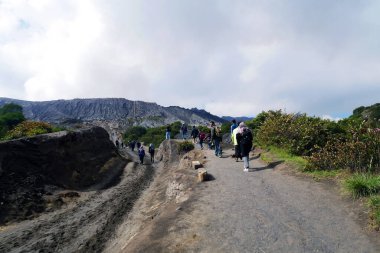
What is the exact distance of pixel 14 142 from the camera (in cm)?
2247

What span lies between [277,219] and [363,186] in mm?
2633

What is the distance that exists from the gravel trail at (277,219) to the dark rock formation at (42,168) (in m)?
9.94

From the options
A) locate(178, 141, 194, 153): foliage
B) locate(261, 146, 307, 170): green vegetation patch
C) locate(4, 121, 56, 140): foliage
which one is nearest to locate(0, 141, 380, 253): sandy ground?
locate(261, 146, 307, 170): green vegetation patch

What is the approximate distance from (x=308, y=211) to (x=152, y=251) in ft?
13.7

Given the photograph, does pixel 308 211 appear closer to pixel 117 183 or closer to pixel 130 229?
pixel 130 229

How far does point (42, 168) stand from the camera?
2288 cm

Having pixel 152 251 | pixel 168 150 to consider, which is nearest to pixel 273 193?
pixel 152 251

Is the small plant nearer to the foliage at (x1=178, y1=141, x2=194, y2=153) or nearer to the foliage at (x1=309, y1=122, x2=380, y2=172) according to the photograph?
the foliage at (x1=309, y1=122, x2=380, y2=172)

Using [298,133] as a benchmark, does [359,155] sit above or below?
below

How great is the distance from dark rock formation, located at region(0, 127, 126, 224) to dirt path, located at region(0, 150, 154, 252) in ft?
5.27

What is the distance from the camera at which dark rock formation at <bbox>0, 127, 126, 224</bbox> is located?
18.6 m

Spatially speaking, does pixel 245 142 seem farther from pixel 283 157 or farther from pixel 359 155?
pixel 359 155

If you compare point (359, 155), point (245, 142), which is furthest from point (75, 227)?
point (359, 155)

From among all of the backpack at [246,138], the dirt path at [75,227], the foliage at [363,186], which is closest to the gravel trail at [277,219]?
the foliage at [363,186]
